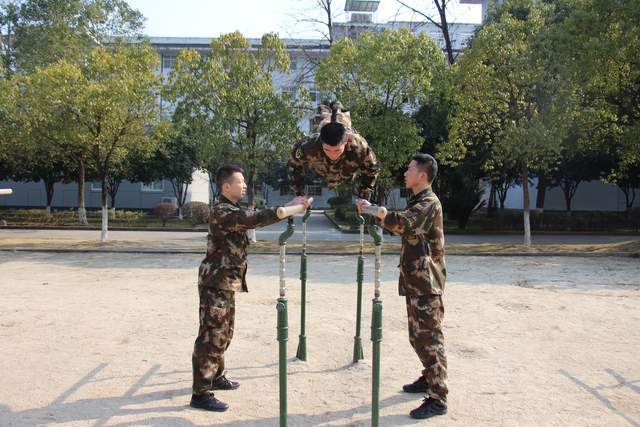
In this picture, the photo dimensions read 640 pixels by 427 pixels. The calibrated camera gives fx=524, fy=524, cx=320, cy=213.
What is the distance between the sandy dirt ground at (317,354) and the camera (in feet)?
13.4

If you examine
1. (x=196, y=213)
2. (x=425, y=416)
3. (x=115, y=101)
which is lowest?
(x=425, y=416)

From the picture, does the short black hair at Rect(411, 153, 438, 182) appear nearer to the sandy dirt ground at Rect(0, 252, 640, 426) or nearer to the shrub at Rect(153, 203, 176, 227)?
the sandy dirt ground at Rect(0, 252, 640, 426)

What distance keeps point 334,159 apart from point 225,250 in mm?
1307

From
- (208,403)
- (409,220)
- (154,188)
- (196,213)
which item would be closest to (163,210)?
(196,213)

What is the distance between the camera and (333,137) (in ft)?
14.4

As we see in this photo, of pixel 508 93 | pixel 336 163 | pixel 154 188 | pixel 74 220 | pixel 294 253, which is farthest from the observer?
pixel 154 188

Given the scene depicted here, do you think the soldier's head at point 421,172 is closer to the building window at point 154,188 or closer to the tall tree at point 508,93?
the tall tree at point 508,93

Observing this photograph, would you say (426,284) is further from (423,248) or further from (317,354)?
(317,354)

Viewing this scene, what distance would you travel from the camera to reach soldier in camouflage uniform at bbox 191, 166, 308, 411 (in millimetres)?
4109

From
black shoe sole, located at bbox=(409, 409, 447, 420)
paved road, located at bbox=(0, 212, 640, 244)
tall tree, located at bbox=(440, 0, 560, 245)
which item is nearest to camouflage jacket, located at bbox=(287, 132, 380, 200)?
black shoe sole, located at bbox=(409, 409, 447, 420)

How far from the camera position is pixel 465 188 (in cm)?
2195

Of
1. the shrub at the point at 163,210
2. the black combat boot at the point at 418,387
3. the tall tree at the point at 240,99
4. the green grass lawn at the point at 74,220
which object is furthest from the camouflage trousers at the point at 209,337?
the shrub at the point at 163,210

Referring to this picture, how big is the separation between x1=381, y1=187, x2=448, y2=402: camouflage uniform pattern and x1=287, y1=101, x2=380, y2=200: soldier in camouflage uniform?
795 millimetres

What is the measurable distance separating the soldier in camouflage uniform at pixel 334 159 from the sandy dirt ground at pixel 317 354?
1.83 m
